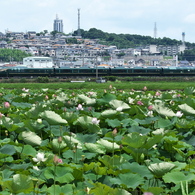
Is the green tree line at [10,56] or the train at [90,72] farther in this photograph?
the green tree line at [10,56]

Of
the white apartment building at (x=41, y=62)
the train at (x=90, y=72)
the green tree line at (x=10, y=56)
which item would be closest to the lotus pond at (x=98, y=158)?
the train at (x=90, y=72)

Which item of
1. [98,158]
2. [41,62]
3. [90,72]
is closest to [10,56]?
[41,62]

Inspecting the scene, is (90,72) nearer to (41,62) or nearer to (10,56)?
(41,62)

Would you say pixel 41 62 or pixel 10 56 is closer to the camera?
pixel 41 62

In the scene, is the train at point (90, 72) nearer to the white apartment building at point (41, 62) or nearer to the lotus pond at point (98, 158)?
the lotus pond at point (98, 158)

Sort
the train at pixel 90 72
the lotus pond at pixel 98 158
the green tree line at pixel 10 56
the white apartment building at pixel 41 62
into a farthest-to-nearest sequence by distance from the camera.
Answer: the green tree line at pixel 10 56, the white apartment building at pixel 41 62, the train at pixel 90 72, the lotus pond at pixel 98 158

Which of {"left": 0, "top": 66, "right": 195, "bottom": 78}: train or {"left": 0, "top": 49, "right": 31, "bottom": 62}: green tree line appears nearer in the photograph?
{"left": 0, "top": 66, "right": 195, "bottom": 78}: train

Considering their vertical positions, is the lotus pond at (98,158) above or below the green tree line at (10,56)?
above

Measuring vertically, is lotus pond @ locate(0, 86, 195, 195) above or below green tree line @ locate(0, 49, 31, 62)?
above

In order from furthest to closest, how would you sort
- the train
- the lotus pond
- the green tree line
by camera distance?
1. the green tree line
2. the train
3. the lotus pond

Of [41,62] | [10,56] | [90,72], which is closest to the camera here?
[90,72]

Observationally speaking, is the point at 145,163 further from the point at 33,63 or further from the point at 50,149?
the point at 33,63

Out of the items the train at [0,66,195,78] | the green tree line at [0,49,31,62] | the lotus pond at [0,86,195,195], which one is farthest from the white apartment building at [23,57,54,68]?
the lotus pond at [0,86,195,195]

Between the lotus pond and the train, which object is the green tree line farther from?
the lotus pond
